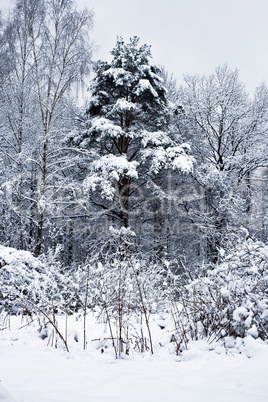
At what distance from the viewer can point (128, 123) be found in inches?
446

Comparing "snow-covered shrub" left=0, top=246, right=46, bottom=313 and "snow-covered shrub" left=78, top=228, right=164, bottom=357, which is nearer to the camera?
"snow-covered shrub" left=78, top=228, right=164, bottom=357

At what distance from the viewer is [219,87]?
1221cm

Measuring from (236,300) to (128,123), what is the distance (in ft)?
30.7

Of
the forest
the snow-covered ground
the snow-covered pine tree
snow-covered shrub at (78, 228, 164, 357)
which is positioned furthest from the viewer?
the snow-covered pine tree

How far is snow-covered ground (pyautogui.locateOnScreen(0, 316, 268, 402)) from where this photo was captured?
187 centimetres

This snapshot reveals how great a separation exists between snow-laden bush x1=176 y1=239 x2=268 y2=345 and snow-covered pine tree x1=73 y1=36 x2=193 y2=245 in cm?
648

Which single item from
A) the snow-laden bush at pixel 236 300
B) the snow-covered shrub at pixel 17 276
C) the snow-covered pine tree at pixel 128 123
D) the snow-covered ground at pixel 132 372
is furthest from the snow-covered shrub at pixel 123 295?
the snow-covered pine tree at pixel 128 123

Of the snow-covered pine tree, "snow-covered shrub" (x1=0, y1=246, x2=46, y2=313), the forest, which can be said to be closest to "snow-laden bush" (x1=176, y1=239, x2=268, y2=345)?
"snow-covered shrub" (x1=0, y1=246, x2=46, y2=313)

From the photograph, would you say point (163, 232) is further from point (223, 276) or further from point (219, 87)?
point (223, 276)

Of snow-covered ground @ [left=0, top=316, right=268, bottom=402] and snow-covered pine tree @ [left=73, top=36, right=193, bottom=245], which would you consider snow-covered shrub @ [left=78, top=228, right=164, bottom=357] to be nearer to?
snow-covered ground @ [left=0, top=316, right=268, bottom=402]

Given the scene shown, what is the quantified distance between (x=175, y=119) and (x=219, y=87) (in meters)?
2.37

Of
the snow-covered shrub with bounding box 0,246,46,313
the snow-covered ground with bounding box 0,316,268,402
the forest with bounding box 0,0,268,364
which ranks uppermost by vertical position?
the forest with bounding box 0,0,268,364

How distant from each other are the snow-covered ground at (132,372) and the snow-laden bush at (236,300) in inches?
7.0

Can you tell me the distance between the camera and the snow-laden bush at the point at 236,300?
2.93m
